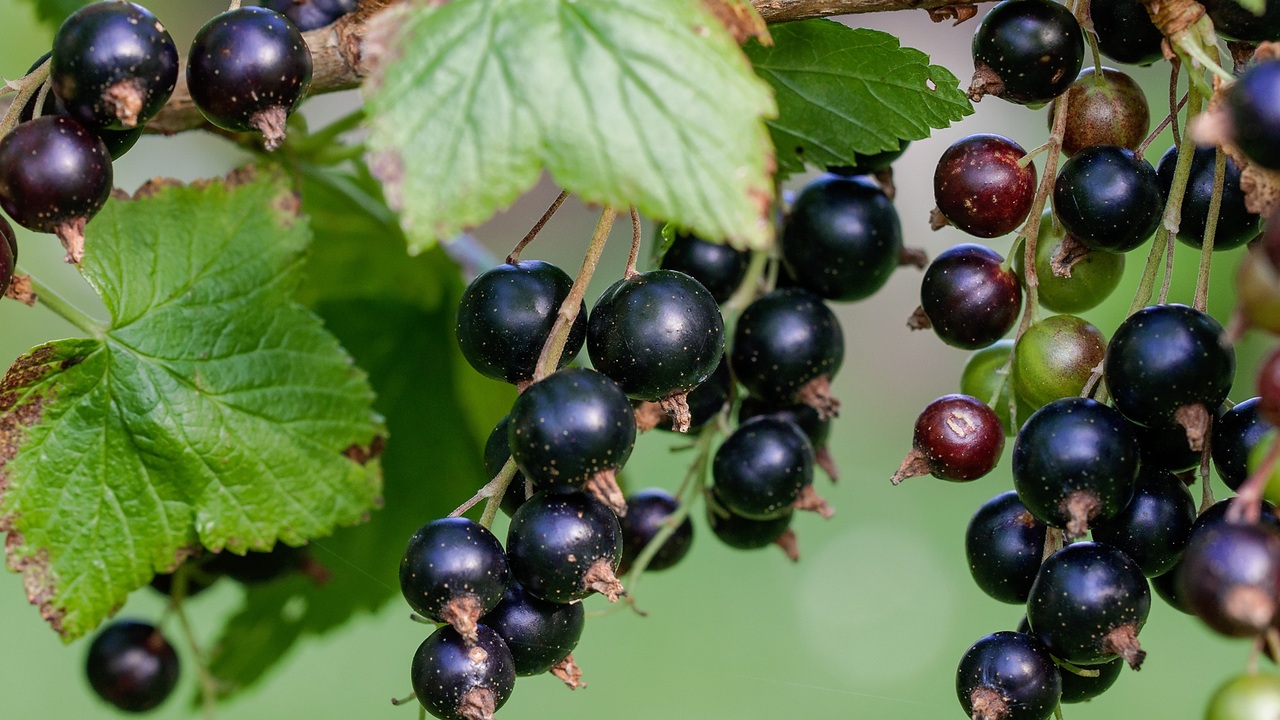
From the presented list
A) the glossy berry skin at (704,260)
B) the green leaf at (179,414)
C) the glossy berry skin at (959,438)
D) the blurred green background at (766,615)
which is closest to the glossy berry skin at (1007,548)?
the glossy berry skin at (959,438)

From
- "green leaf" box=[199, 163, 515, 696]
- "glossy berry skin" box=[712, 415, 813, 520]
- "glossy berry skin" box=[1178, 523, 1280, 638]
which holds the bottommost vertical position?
"green leaf" box=[199, 163, 515, 696]

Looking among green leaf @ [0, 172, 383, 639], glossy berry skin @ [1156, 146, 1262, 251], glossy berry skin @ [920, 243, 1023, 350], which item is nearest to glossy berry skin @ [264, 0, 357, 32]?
green leaf @ [0, 172, 383, 639]

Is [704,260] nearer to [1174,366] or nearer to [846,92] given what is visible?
[846,92]

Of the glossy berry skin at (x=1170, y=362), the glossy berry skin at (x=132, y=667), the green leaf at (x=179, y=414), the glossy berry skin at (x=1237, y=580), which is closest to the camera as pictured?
the glossy berry skin at (x=1237, y=580)

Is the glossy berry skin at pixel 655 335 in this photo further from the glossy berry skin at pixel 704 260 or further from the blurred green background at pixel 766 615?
the blurred green background at pixel 766 615

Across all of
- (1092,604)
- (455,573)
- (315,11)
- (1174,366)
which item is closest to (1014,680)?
(1092,604)

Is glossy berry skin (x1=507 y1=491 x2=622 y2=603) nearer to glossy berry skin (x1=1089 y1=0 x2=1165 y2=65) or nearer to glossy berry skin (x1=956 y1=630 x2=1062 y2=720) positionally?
glossy berry skin (x1=956 y1=630 x2=1062 y2=720)
